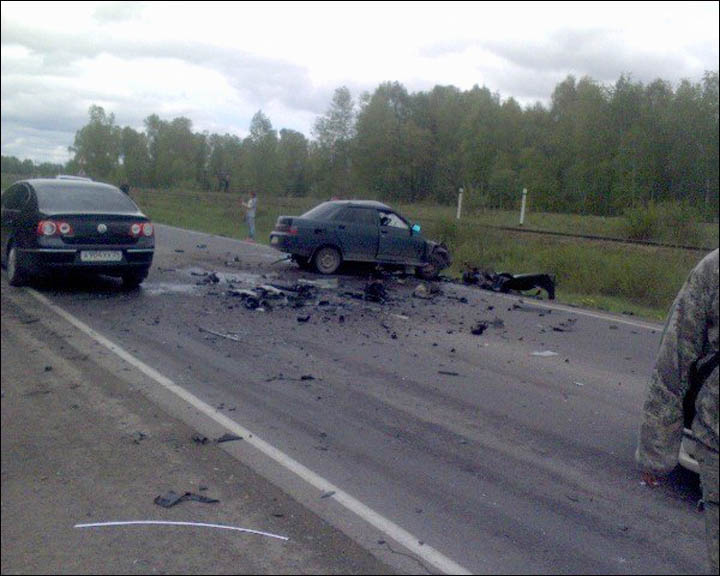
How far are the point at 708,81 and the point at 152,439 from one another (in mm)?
31018

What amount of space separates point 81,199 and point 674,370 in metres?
11.1

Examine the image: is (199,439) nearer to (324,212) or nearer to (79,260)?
(79,260)

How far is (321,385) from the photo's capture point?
7699 millimetres

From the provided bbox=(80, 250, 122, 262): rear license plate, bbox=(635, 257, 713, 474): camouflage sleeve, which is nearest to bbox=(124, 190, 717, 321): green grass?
bbox=(80, 250, 122, 262): rear license plate

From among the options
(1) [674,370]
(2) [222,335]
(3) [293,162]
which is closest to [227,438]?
(1) [674,370]

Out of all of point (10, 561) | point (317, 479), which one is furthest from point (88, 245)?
point (10, 561)

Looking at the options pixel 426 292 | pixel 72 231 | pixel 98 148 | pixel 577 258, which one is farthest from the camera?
pixel 98 148

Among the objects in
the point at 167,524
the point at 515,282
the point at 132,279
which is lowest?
the point at 167,524

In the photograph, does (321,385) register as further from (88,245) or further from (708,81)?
(708,81)

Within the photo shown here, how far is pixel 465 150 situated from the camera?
57.4 meters

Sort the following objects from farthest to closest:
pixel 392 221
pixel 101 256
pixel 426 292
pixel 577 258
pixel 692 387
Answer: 1. pixel 577 258
2. pixel 392 221
3. pixel 426 292
4. pixel 101 256
5. pixel 692 387

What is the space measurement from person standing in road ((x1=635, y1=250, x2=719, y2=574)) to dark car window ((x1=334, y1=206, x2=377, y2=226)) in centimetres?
1499

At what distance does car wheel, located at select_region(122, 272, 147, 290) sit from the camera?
42.8 ft

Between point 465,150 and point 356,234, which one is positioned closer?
point 356,234
